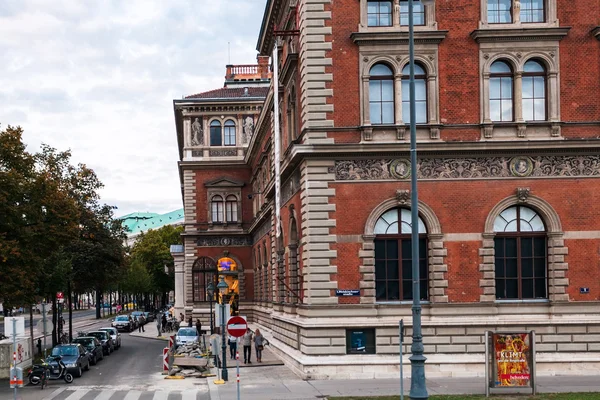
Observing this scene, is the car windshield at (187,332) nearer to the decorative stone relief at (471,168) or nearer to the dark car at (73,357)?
the dark car at (73,357)

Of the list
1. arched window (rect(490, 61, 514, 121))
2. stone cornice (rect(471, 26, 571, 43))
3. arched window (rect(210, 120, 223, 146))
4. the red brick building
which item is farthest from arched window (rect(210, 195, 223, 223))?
stone cornice (rect(471, 26, 571, 43))

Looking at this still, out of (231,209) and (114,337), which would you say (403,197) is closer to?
(114,337)

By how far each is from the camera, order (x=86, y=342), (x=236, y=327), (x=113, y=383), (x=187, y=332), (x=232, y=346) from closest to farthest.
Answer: (x=236, y=327) < (x=113, y=383) < (x=232, y=346) < (x=86, y=342) < (x=187, y=332)

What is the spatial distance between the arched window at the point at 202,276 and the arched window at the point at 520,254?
123 feet

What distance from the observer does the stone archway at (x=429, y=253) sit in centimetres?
2895

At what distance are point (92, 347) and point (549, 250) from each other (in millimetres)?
23670

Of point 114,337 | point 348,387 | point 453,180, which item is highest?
point 453,180

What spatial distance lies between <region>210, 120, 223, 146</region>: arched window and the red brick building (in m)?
38.3

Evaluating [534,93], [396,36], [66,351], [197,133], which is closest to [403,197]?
[396,36]

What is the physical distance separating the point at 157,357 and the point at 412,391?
2841cm

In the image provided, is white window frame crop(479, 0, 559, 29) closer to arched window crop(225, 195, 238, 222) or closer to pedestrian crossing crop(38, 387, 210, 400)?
pedestrian crossing crop(38, 387, 210, 400)

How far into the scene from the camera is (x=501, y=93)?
2975cm

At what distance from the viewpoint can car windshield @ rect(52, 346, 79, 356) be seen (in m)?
35.5

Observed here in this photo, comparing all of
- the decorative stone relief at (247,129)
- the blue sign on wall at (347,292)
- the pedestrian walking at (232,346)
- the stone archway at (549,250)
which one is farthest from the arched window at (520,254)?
the decorative stone relief at (247,129)
